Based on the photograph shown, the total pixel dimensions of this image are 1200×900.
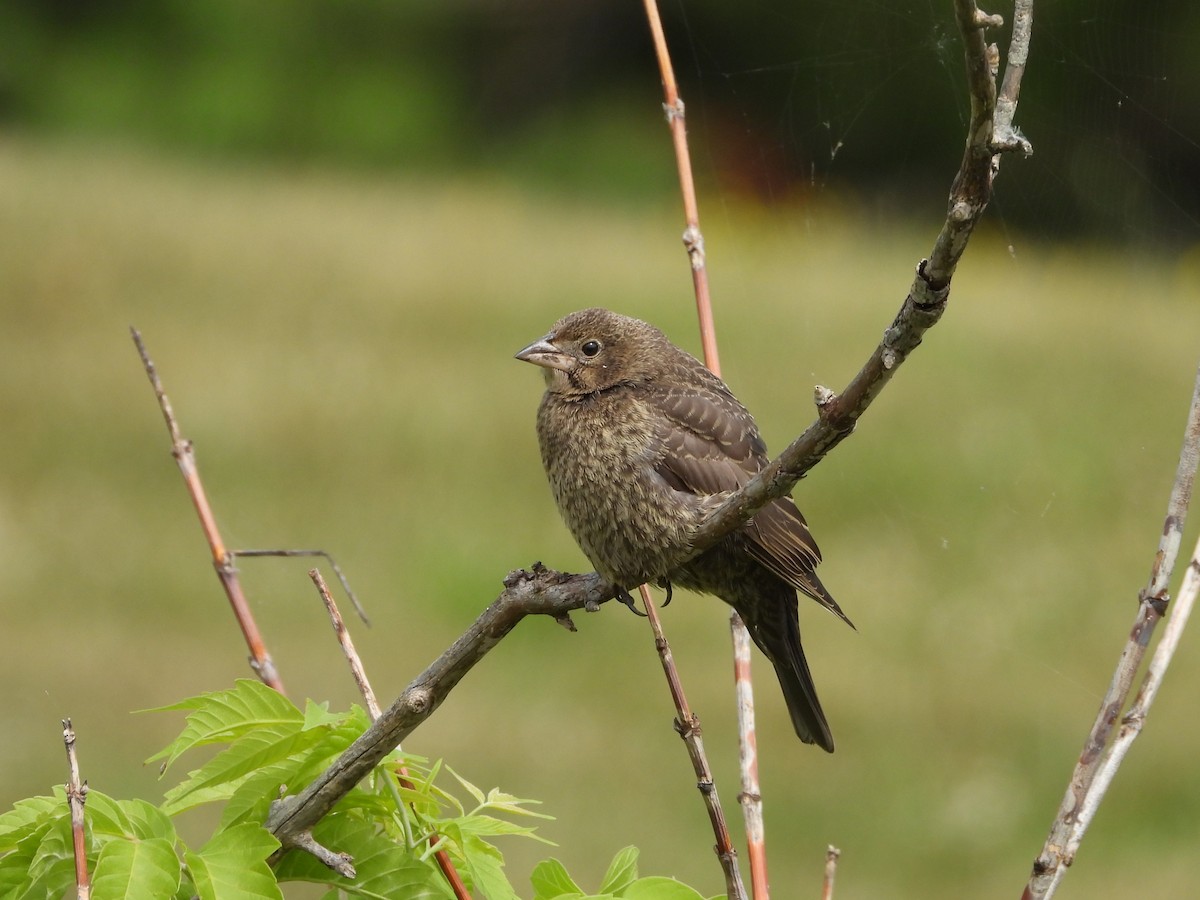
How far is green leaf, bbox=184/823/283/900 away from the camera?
1.23m

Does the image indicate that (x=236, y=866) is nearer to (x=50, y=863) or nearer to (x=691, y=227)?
(x=50, y=863)

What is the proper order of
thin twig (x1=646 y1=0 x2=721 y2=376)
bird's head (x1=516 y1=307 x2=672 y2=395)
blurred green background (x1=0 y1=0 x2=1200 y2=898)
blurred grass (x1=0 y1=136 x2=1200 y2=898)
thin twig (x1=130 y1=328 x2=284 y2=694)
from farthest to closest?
1. blurred grass (x1=0 y1=136 x2=1200 y2=898)
2. blurred green background (x1=0 y1=0 x2=1200 y2=898)
3. bird's head (x1=516 y1=307 x2=672 y2=395)
4. thin twig (x1=646 y1=0 x2=721 y2=376)
5. thin twig (x1=130 y1=328 x2=284 y2=694)

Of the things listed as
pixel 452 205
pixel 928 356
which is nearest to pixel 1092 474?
pixel 928 356

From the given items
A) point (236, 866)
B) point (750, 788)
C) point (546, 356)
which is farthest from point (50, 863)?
point (546, 356)

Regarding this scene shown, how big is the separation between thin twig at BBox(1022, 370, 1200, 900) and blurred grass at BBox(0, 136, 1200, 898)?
2.64m

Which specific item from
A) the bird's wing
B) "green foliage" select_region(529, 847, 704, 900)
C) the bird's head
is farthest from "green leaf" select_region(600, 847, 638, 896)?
the bird's head

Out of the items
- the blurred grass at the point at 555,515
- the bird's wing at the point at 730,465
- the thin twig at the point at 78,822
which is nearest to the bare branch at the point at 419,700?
the thin twig at the point at 78,822

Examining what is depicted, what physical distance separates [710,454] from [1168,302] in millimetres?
7383

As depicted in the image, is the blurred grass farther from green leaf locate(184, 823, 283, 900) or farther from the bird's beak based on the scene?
green leaf locate(184, 823, 283, 900)

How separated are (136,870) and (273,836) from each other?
0.12m

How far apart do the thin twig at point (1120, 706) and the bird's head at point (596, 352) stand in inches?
50.0

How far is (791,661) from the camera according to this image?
251 cm

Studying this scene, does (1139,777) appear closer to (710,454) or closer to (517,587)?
(710,454)

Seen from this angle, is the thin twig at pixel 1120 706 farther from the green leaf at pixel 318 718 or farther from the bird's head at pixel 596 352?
the bird's head at pixel 596 352
